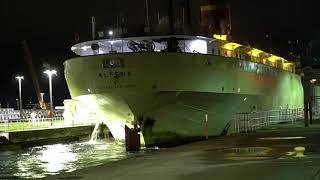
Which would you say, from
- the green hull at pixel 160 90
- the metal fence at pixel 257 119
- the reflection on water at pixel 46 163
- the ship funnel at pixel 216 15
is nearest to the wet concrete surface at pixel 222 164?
the reflection on water at pixel 46 163

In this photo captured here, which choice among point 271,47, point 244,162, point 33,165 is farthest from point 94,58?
point 271,47

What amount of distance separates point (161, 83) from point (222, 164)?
1293 cm

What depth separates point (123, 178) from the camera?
12.0m

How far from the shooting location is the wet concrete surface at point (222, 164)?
1173cm

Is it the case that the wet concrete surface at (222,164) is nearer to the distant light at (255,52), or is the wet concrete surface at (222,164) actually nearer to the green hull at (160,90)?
the green hull at (160,90)

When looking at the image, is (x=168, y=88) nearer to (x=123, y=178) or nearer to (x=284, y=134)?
(x=284, y=134)

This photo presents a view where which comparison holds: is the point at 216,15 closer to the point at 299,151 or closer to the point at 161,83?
the point at 161,83

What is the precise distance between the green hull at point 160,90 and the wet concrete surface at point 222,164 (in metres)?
7.47

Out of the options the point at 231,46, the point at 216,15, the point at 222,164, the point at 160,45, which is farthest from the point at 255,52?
the point at 222,164

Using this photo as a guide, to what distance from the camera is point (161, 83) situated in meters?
26.4

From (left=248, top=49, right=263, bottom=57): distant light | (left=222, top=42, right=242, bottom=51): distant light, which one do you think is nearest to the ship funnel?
(left=248, top=49, right=263, bottom=57): distant light

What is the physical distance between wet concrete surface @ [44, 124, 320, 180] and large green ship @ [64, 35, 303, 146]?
6527 mm

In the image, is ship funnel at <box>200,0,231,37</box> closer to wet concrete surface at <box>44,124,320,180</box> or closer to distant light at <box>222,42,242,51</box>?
distant light at <box>222,42,242,51</box>

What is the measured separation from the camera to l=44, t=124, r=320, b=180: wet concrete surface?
462 inches
